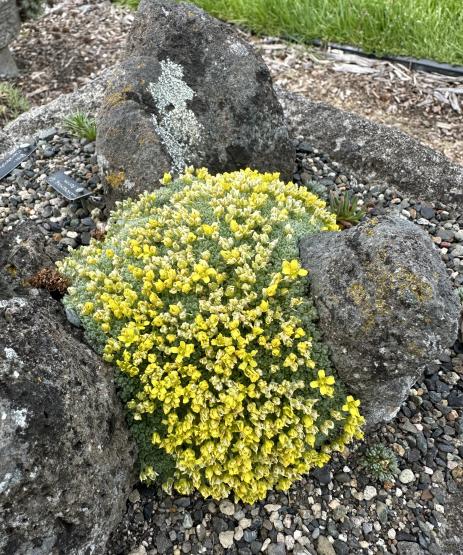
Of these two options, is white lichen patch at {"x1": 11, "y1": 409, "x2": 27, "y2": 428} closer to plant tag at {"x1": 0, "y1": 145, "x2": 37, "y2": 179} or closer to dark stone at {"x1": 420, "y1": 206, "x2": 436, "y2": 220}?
plant tag at {"x1": 0, "y1": 145, "x2": 37, "y2": 179}

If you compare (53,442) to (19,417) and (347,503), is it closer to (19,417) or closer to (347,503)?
(19,417)

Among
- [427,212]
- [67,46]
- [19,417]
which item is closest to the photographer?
[19,417]

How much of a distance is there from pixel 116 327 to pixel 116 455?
0.72 metres

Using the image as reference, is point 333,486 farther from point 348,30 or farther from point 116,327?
point 348,30

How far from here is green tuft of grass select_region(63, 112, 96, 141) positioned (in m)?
5.84

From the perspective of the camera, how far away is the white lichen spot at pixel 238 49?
16.5 ft

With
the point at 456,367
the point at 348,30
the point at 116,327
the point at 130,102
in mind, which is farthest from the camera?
the point at 348,30

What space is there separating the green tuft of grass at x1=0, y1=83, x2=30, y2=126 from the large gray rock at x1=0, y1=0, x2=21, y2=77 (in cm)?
59

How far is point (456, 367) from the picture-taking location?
4.34m

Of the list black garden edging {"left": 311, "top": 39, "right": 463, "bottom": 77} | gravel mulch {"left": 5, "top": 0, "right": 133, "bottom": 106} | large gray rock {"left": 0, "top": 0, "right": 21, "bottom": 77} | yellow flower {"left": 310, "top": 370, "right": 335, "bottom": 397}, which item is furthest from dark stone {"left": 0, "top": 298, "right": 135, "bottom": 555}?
black garden edging {"left": 311, "top": 39, "right": 463, "bottom": 77}

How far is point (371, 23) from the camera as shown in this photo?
320 inches

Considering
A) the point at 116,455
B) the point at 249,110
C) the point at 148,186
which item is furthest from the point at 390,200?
the point at 116,455

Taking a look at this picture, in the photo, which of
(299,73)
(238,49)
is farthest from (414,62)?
(238,49)

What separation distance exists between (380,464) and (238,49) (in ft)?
11.7
